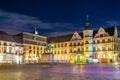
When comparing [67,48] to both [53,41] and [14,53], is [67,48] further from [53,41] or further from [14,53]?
[14,53]

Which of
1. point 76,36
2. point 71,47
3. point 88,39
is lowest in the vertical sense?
point 71,47

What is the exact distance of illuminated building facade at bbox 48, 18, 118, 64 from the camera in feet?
285

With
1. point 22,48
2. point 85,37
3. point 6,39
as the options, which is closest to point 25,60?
point 22,48

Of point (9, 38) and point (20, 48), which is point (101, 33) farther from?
point (9, 38)

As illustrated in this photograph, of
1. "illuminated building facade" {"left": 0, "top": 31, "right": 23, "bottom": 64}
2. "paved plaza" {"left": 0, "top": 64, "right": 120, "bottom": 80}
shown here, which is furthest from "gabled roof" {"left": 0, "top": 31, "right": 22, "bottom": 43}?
"paved plaza" {"left": 0, "top": 64, "right": 120, "bottom": 80}

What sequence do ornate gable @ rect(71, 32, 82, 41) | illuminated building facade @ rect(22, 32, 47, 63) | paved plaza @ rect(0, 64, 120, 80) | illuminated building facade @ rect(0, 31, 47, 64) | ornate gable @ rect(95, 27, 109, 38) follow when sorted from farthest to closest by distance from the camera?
ornate gable @ rect(71, 32, 82, 41) → illuminated building facade @ rect(22, 32, 47, 63) → ornate gable @ rect(95, 27, 109, 38) → illuminated building facade @ rect(0, 31, 47, 64) → paved plaza @ rect(0, 64, 120, 80)

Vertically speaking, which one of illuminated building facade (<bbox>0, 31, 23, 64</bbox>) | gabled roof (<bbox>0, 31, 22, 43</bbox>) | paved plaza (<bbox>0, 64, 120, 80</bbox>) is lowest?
paved plaza (<bbox>0, 64, 120, 80</bbox>)

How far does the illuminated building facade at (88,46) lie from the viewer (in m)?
87.0

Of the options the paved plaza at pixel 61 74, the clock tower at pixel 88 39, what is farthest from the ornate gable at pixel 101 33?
the paved plaza at pixel 61 74

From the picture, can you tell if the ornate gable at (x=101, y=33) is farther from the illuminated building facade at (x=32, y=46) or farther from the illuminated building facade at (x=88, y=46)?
the illuminated building facade at (x=32, y=46)

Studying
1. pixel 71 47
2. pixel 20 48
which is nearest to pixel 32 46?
pixel 20 48

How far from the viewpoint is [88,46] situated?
94312 millimetres

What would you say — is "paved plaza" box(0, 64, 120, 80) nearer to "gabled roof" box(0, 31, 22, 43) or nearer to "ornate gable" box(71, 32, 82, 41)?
"gabled roof" box(0, 31, 22, 43)

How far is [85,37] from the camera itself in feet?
315
